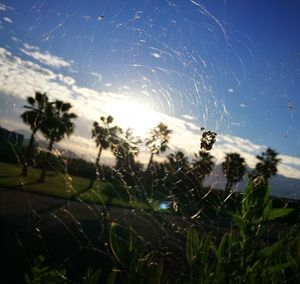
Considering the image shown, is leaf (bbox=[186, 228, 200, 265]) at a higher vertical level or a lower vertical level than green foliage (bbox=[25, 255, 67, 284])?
higher

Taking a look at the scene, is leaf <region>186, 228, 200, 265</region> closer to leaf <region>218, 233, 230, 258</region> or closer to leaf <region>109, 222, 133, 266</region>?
leaf <region>218, 233, 230, 258</region>

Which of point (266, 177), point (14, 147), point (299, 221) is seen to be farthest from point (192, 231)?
point (14, 147)

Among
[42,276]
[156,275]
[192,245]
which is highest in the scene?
[192,245]

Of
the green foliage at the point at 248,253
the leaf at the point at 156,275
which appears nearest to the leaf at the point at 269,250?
the green foliage at the point at 248,253

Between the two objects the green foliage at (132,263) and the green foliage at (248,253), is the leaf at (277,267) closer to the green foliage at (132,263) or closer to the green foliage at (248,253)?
the green foliage at (248,253)

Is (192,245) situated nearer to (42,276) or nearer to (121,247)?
(121,247)

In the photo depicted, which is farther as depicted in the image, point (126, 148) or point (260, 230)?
point (126, 148)

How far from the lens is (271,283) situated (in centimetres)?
133

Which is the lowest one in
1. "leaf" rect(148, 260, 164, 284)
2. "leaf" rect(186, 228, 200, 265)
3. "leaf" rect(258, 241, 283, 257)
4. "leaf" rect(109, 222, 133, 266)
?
"leaf" rect(148, 260, 164, 284)

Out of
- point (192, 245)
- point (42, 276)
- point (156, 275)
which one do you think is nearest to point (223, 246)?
point (192, 245)

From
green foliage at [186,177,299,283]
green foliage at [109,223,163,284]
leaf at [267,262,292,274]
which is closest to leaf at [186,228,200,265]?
green foliage at [186,177,299,283]

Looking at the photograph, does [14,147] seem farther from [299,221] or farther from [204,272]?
[299,221]

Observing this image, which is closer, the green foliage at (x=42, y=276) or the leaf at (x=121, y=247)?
the leaf at (x=121, y=247)

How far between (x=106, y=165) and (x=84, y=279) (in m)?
0.92
